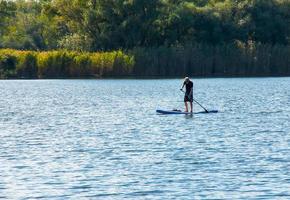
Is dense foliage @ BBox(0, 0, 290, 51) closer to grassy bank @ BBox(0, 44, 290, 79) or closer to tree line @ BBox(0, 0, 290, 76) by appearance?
tree line @ BBox(0, 0, 290, 76)

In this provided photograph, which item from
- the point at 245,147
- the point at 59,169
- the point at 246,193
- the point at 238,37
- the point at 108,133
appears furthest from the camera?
the point at 238,37

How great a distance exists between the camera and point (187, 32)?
108 meters

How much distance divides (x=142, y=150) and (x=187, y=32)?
76280 mm

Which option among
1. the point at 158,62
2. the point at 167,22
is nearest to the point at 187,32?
the point at 167,22

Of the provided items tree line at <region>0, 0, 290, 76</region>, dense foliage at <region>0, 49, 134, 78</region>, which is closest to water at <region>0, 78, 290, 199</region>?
dense foliage at <region>0, 49, 134, 78</region>

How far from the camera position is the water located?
24.5m

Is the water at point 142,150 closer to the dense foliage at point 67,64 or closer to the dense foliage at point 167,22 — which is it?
the dense foliage at point 67,64

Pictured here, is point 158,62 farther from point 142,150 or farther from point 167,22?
point 142,150

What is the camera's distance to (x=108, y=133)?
38875 millimetres

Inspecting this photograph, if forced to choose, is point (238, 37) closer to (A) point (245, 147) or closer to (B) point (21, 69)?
(B) point (21, 69)

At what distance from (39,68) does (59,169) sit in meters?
70.6

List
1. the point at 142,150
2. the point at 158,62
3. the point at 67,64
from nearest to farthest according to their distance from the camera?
1. the point at 142,150
2. the point at 158,62
3. the point at 67,64

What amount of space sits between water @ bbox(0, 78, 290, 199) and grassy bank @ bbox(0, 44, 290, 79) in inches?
1295

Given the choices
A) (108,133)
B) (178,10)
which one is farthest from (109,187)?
(178,10)
